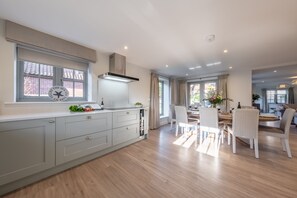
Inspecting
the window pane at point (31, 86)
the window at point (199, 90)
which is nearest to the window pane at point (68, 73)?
the window pane at point (31, 86)

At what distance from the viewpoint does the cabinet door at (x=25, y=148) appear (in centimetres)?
146

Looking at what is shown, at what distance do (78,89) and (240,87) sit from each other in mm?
5599

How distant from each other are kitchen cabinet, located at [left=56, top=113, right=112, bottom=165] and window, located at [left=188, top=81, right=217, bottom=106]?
451 cm

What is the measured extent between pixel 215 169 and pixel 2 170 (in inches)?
112

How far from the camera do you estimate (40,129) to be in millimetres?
1701

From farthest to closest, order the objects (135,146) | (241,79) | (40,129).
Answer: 1. (241,79)
2. (135,146)
3. (40,129)

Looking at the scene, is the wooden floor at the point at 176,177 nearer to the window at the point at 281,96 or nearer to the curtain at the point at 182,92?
the curtain at the point at 182,92

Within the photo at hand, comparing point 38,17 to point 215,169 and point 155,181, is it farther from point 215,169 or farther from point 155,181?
point 215,169

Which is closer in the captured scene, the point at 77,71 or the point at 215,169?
the point at 215,169

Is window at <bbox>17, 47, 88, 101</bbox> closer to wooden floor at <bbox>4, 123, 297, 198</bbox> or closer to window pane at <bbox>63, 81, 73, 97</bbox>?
window pane at <bbox>63, 81, 73, 97</bbox>

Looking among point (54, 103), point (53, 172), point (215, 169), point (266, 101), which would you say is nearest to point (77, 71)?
point (54, 103)

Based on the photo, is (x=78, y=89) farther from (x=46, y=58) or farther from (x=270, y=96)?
(x=270, y=96)

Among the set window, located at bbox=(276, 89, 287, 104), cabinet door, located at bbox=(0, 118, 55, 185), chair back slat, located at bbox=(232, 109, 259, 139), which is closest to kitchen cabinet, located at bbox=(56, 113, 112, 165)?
cabinet door, located at bbox=(0, 118, 55, 185)

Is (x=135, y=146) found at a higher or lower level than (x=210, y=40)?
lower
